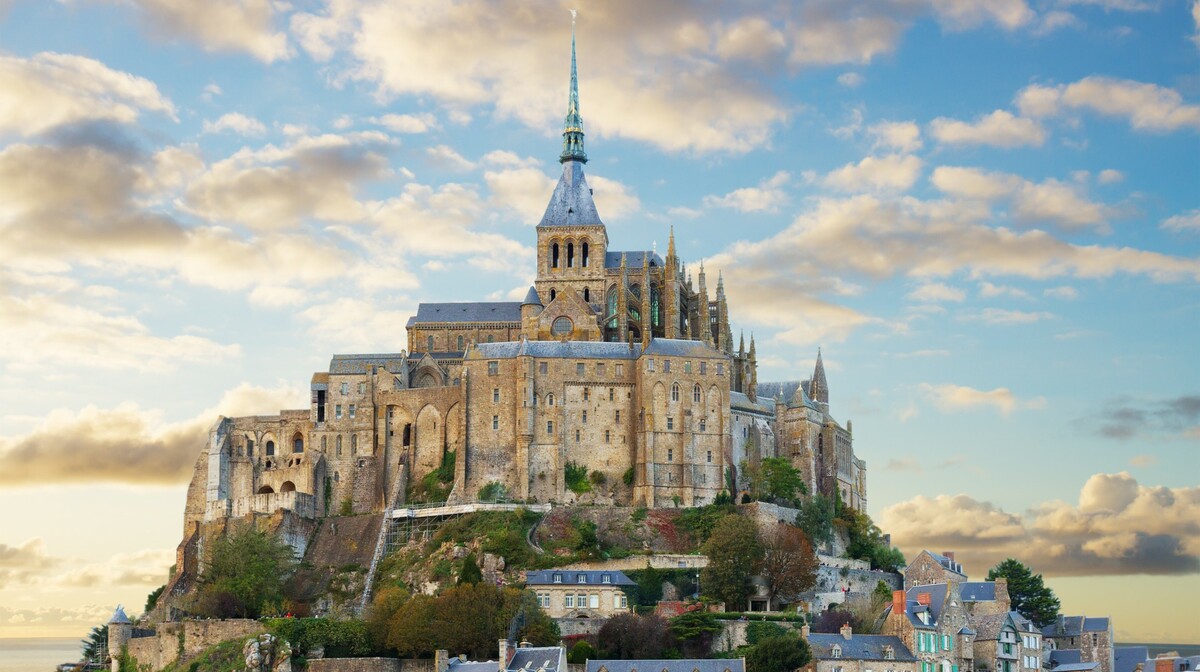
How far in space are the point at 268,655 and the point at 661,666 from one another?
2021cm

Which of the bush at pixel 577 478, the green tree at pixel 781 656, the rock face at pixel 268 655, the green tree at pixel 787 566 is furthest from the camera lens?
the bush at pixel 577 478

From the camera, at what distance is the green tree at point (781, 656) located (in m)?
80.0

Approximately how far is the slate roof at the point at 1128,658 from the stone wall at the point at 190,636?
42756 mm

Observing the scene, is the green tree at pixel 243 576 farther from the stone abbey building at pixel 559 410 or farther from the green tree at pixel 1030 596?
the green tree at pixel 1030 596

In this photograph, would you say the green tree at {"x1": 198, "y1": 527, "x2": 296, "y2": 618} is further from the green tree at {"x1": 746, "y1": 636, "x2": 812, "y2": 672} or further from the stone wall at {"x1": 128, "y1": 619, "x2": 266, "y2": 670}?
the green tree at {"x1": 746, "y1": 636, "x2": 812, "y2": 672}

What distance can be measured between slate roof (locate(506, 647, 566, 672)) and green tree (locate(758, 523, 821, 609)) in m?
16.3

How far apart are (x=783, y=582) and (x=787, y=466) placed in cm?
1466

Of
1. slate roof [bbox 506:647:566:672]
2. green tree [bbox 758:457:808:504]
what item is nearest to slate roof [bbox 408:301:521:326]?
green tree [bbox 758:457:808:504]

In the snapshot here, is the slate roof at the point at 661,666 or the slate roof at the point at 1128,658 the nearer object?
the slate roof at the point at 661,666

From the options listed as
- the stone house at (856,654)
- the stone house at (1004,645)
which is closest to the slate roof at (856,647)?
the stone house at (856,654)

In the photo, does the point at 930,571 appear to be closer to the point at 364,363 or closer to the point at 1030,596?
the point at 1030,596

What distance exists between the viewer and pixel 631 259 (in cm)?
11750

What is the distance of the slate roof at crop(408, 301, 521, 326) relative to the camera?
383 feet

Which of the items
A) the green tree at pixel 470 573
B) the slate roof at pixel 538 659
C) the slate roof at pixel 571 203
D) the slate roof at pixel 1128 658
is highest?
the slate roof at pixel 571 203
